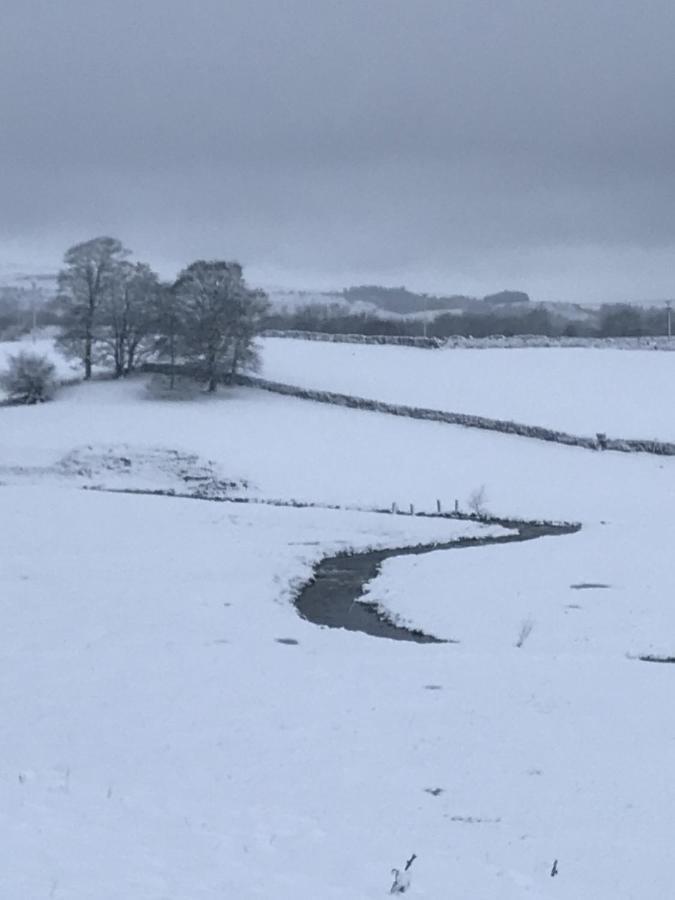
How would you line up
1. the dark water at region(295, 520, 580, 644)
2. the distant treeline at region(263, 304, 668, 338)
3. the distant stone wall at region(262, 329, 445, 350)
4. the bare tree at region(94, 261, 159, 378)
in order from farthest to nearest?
1. the distant treeline at region(263, 304, 668, 338)
2. the distant stone wall at region(262, 329, 445, 350)
3. the bare tree at region(94, 261, 159, 378)
4. the dark water at region(295, 520, 580, 644)

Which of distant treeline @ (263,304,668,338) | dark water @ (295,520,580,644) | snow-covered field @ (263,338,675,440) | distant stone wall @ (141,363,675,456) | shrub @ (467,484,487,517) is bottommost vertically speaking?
dark water @ (295,520,580,644)

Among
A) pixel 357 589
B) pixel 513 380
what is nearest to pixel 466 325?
pixel 513 380

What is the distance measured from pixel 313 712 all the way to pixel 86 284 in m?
48.9

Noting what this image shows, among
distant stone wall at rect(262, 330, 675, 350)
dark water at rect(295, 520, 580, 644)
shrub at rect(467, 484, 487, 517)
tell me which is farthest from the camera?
distant stone wall at rect(262, 330, 675, 350)

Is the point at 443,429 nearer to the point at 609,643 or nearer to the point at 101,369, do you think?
the point at 101,369

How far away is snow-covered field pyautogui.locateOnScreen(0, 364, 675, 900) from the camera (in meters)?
10.5

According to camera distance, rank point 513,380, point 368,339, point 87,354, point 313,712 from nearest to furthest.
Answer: point 313,712, point 513,380, point 87,354, point 368,339

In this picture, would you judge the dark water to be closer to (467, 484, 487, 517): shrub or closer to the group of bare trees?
(467, 484, 487, 517): shrub

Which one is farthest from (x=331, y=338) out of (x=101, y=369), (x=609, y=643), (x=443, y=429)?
(x=609, y=643)

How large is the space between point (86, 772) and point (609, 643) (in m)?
12.0

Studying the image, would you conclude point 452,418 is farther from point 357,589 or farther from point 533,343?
point 357,589

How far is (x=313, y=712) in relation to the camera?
15883mm

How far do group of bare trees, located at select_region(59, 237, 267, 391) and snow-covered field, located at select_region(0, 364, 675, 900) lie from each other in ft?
68.4

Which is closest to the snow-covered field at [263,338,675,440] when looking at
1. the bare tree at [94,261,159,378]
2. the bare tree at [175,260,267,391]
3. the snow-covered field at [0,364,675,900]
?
the bare tree at [175,260,267,391]
